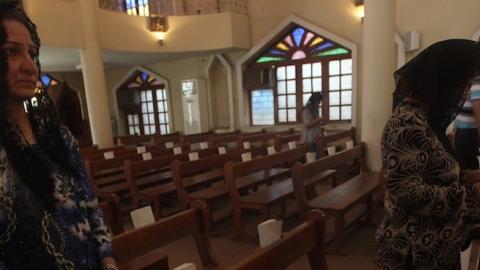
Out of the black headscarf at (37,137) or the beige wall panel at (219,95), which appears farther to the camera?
the beige wall panel at (219,95)

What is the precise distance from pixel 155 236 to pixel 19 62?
1.15m

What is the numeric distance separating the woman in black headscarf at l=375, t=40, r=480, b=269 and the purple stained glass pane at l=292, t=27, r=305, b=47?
7367mm

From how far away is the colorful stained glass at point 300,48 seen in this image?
26.3 ft

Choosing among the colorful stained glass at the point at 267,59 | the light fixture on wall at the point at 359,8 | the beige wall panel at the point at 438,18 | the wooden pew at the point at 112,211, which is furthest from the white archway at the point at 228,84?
the wooden pew at the point at 112,211

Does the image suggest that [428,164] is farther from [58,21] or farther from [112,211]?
[58,21]

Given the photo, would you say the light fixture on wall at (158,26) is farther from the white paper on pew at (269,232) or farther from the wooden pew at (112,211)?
the white paper on pew at (269,232)

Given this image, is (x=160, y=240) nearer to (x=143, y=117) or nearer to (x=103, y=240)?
(x=103, y=240)

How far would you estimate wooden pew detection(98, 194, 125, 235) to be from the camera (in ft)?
7.34

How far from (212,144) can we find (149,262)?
452 cm

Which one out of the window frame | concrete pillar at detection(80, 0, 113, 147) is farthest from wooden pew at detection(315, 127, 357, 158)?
concrete pillar at detection(80, 0, 113, 147)

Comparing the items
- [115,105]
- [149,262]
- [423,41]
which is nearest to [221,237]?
[149,262]

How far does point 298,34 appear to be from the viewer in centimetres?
845

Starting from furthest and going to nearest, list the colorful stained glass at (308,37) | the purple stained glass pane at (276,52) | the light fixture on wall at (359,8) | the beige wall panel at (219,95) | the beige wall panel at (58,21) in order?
1. the beige wall panel at (219,95)
2. the purple stained glass pane at (276,52)
3. the colorful stained glass at (308,37)
4. the light fixture on wall at (359,8)
5. the beige wall panel at (58,21)

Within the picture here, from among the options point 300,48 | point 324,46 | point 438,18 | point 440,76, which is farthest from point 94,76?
point 438,18
